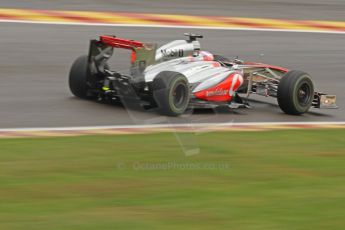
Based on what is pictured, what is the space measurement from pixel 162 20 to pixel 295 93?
643cm

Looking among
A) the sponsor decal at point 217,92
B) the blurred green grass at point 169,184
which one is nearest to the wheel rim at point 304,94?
the sponsor decal at point 217,92

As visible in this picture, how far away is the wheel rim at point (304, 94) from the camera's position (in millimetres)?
12133

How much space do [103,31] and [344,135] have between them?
279 inches

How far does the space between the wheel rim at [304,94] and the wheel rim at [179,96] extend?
1710 millimetres

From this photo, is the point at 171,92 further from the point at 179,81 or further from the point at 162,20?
the point at 162,20

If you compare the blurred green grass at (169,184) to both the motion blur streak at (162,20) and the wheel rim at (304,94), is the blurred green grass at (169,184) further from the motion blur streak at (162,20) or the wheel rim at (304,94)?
the motion blur streak at (162,20)

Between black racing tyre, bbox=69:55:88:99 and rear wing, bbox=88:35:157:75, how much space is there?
0.11 metres

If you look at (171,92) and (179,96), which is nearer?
(171,92)

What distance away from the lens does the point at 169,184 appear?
773 centimetres

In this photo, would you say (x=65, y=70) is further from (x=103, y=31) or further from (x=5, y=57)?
(x=103, y=31)

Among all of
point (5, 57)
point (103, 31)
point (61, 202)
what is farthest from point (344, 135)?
point (103, 31)

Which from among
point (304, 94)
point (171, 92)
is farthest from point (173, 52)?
point (304, 94)

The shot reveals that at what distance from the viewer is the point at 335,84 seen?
14.7m

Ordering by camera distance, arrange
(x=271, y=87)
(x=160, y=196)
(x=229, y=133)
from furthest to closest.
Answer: (x=271, y=87) < (x=229, y=133) < (x=160, y=196)
